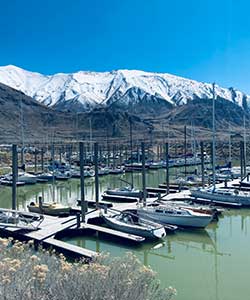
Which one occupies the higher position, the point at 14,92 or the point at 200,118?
the point at 14,92

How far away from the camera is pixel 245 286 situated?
16.8 metres

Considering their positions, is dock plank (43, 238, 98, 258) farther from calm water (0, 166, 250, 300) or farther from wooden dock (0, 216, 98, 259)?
calm water (0, 166, 250, 300)

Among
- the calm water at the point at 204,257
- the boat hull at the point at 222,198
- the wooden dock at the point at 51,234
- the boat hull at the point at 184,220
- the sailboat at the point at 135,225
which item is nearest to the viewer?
the calm water at the point at 204,257

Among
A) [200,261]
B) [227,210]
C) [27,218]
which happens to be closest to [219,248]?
[200,261]

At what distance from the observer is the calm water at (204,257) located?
54.3 ft

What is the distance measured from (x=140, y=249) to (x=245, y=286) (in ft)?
21.6

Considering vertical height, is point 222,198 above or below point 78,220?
above

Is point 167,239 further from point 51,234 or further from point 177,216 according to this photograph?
point 51,234

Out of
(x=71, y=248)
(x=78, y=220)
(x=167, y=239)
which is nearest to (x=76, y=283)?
(x=71, y=248)

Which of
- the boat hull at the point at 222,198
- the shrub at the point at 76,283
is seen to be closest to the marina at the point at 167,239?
the boat hull at the point at 222,198

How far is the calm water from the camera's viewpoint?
54.3 ft

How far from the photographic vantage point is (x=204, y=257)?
69.8ft

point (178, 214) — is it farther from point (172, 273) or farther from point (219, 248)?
point (172, 273)

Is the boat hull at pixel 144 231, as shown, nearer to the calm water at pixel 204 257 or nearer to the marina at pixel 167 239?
the marina at pixel 167 239
